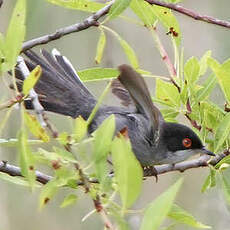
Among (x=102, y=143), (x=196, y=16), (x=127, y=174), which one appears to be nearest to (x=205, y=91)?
(x=196, y=16)

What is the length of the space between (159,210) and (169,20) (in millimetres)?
1614

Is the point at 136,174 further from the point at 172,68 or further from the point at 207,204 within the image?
the point at 207,204

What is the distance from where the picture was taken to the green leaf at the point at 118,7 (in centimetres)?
269

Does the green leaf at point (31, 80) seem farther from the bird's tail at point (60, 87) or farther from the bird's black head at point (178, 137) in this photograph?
the bird's black head at point (178, 137)

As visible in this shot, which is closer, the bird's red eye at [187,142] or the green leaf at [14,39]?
the green leaf at [14,39]

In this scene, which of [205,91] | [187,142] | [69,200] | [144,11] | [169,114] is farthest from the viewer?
[187,142]

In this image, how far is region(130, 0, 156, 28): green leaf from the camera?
10.1ft

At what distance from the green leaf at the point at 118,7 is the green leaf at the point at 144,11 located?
35cm

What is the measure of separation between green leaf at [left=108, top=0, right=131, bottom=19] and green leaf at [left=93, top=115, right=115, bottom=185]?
0.83 metres

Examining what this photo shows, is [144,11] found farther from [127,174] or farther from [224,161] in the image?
[127,174]

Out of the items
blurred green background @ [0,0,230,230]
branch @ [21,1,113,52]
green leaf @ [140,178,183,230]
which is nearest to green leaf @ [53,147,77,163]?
green leaf @ [140,178,183,230]

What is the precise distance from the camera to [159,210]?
1744 millimetres

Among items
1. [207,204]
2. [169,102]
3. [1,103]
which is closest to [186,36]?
[207,204]

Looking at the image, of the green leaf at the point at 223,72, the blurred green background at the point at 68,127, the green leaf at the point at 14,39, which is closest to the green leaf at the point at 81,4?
the green leaf at the point at 223,72
